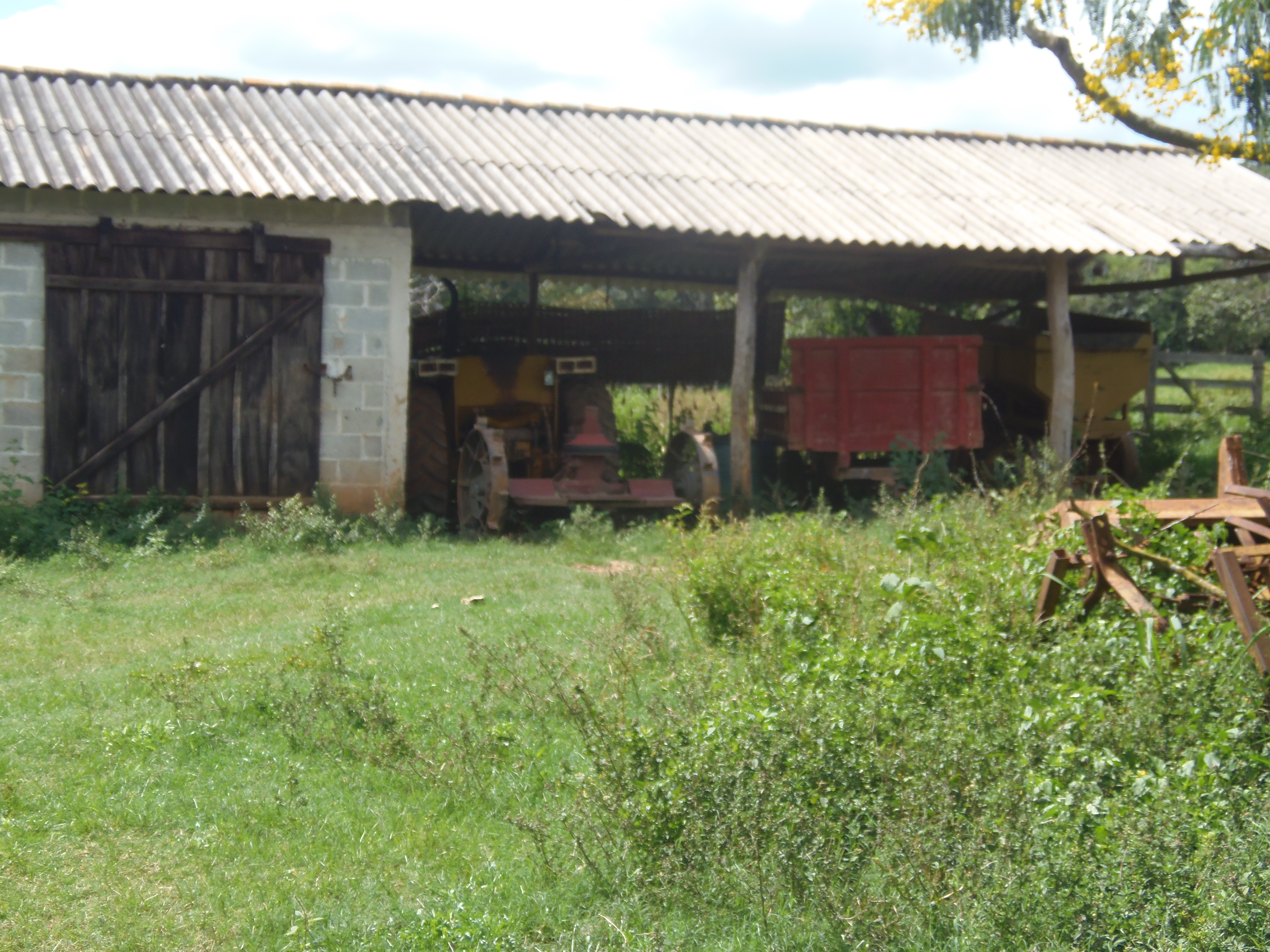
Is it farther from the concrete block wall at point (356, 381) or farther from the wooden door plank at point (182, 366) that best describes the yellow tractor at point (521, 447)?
the wooden door plank at point (182, 366)

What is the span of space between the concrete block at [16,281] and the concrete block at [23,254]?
0.03 meters

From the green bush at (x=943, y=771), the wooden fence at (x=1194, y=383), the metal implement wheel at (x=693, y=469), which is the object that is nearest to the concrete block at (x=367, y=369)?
the metal implement wheel at (x=693, y=469)

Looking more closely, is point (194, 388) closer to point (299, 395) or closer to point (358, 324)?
point (299, 395)

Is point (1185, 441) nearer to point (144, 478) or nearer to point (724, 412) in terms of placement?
point (724, 412)

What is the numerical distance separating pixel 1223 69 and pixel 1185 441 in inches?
211

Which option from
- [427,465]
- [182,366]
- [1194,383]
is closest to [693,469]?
[427,465]

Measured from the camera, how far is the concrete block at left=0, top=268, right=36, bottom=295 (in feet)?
30.3

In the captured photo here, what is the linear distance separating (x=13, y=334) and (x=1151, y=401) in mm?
12760

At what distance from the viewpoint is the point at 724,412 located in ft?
52.2

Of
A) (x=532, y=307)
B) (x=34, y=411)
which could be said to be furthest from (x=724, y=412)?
(x=34, y=411)

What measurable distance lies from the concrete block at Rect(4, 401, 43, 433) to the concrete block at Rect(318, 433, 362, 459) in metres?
2.14

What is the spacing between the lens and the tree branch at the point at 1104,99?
34.7 feet

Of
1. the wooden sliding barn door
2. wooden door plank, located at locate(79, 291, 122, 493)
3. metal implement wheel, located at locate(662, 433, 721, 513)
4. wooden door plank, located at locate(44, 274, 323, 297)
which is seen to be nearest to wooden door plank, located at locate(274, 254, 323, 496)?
the wooden sliding barn door

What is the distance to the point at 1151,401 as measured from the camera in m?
14.9
